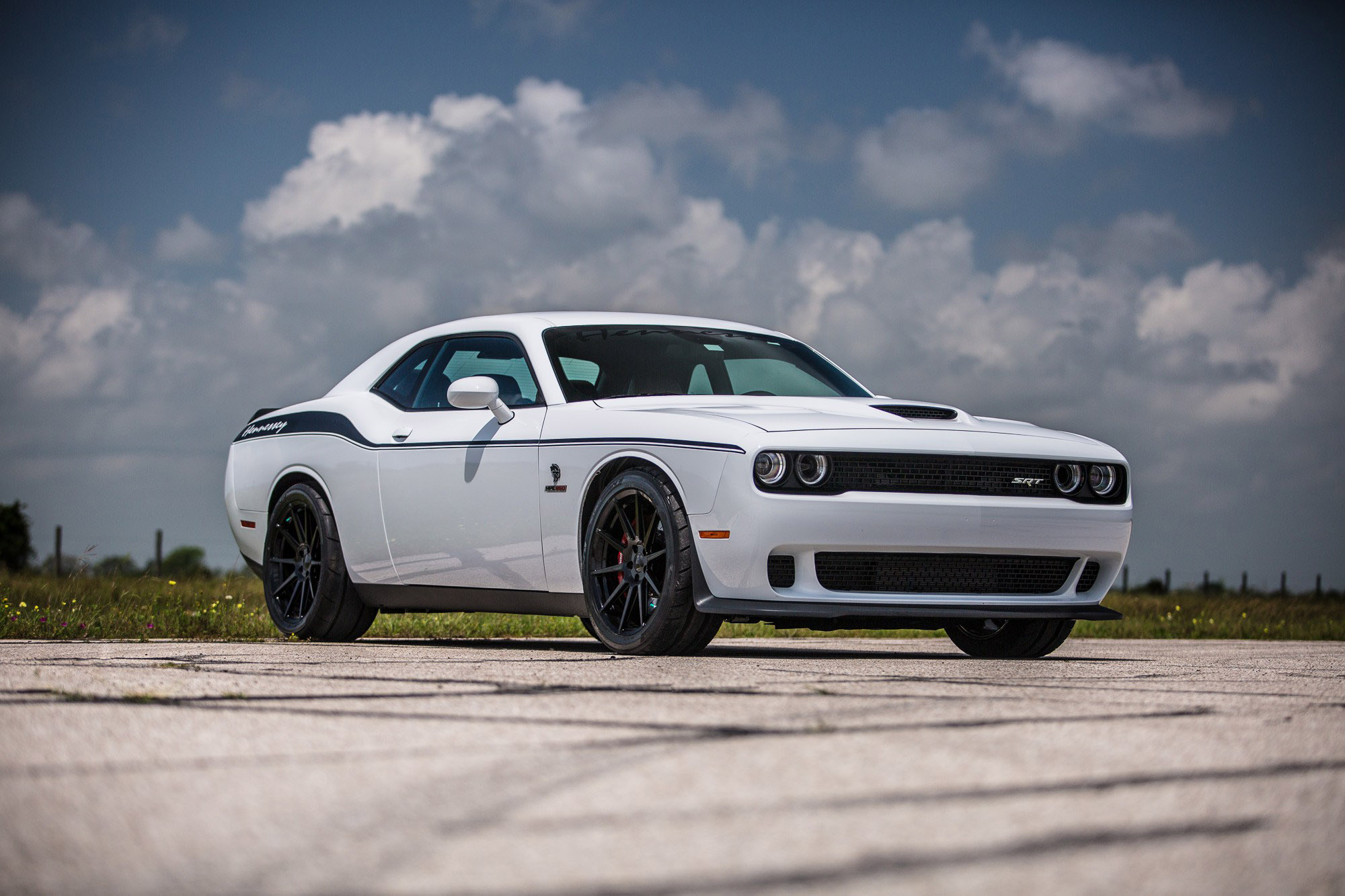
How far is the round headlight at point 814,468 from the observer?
597cm

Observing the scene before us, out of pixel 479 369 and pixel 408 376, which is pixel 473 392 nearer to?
pixel 479 369

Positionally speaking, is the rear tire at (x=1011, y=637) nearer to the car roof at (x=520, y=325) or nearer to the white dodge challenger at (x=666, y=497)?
the white dodge challenger at (x=666, y=497)

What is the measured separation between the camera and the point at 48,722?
382cm

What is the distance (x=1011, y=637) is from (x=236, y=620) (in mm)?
4461

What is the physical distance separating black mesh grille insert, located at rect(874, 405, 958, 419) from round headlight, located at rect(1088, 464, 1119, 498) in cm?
62

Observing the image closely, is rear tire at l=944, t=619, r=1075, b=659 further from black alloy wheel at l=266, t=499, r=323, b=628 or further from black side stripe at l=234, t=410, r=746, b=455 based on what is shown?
black alloy wheel at l=266, t=499, r=323, b=628

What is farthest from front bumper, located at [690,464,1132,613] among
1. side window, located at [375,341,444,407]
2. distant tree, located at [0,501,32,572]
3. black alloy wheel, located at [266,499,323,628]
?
distant tree, located at [0,501,32,572]

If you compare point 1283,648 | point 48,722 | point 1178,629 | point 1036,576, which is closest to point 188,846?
point 48,722

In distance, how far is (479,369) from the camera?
25.0ft

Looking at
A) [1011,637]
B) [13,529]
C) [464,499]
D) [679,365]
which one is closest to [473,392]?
[464,499]

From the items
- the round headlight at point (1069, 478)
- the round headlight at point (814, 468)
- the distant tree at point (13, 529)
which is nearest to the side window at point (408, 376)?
the round headlight at point (814, 468)

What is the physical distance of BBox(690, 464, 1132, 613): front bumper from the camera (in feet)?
19.2

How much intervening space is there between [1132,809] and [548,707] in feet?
5.63

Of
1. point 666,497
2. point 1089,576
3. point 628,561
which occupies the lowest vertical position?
point 1089,576
